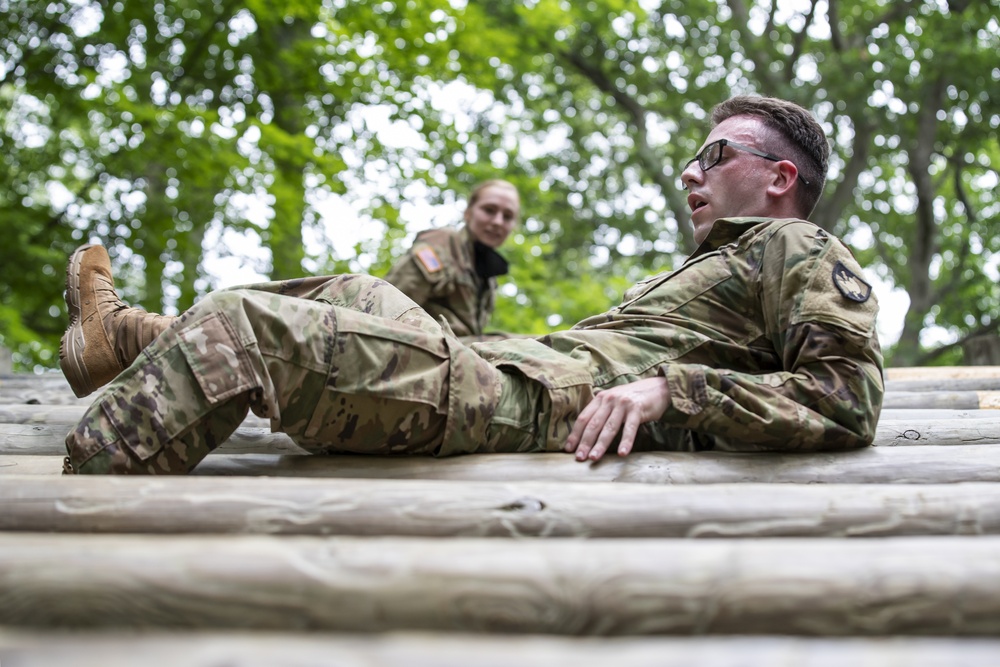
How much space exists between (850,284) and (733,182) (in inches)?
29.8

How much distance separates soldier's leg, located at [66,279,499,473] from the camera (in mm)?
1881

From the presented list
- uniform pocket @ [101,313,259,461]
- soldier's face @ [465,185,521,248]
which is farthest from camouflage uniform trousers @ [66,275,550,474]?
soldier's face @ [465,185,521,248]

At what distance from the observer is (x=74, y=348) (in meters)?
2.36

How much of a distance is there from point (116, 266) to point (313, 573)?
10289mm

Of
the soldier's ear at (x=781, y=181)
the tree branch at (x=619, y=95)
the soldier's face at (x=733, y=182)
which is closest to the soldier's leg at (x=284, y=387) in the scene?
the soldier's face at (x=733, y=182)

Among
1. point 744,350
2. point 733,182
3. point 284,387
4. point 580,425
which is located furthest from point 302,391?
point 733,182

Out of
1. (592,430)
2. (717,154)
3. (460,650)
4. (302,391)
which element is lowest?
(460,650)

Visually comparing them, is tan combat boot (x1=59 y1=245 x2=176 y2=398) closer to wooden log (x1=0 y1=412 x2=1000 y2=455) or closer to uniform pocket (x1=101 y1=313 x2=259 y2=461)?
wooden log (x1=0 y1=412 x2=1000 y2=455)

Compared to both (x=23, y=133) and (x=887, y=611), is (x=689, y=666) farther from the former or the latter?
(x=23, y=133)

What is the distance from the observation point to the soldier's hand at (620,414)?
6.89 feet

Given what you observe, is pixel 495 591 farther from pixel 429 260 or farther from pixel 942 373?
pixel 429 260

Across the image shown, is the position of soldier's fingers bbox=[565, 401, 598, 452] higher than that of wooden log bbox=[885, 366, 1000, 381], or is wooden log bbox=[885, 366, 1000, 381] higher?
soldier's fingers bbox=[565, 401, 598, 452]

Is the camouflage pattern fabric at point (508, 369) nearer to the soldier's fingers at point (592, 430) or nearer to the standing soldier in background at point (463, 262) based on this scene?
the soldier's fingers at point (592, 430)

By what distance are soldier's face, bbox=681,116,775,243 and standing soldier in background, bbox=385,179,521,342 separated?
3059 millimetres
